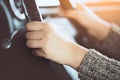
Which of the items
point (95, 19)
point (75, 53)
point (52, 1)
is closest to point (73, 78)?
point (75, 53)

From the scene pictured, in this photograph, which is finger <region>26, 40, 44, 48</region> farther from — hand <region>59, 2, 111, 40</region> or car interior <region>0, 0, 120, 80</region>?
hand <region>59, 2, 111, 40</region>

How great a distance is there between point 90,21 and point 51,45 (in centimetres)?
37

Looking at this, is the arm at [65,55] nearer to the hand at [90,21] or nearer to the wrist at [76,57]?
the wrist at [76,57]

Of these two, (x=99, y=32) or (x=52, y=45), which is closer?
(x=52, y=45)

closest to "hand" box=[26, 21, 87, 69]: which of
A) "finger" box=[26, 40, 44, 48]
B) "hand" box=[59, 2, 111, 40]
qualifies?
"finger" box=[26, 40, 44, 48]

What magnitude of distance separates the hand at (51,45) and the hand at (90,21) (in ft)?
0.92

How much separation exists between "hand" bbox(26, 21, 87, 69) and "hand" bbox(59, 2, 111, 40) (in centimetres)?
28

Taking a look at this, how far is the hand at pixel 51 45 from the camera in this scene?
1.83 feet

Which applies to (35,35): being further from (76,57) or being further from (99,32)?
(99,32)

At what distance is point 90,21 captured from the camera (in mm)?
921

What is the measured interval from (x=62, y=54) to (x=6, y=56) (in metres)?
0.13

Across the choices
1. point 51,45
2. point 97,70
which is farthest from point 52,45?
point 97,70

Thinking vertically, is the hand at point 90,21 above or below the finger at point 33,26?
below

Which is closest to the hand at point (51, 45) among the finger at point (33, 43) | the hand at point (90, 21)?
the finger at point (33, 43)
